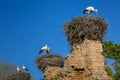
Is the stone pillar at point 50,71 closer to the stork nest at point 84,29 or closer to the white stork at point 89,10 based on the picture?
the white stork at point 89,10

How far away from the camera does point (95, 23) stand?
12570 mm

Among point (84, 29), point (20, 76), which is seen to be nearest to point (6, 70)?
point (20, 76)

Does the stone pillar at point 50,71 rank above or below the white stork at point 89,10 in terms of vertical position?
below

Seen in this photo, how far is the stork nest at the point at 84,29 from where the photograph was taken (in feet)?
39.1

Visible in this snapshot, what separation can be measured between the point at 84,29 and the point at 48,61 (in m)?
7.07

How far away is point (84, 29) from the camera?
12.1 m

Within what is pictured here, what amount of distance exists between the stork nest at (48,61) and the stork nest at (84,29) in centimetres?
622

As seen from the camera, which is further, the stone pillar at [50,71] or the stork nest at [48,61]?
the stork nest at [48,61]

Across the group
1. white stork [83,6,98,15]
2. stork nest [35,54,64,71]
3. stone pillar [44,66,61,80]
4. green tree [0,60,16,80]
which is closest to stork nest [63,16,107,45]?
white stork [83,6,98,15]

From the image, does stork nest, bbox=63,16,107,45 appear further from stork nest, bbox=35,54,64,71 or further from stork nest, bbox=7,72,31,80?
stork nest, bbox=7,72,31,80

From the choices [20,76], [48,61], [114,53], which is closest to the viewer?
[48,61]

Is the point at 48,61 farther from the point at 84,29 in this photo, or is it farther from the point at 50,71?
the point at 84,29

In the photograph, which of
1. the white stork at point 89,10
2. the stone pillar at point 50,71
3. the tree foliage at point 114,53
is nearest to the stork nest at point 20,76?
the stone pillar at point 50,71

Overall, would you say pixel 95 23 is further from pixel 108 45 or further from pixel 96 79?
pixel 108 45
